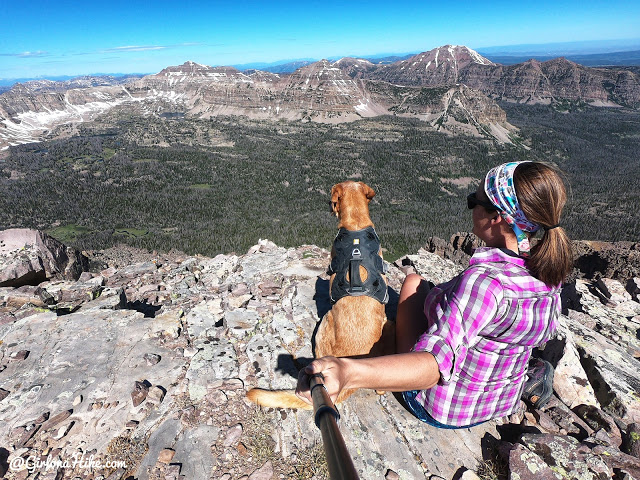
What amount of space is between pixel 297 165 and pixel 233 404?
11840 cm

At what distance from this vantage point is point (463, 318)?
256 centimetres

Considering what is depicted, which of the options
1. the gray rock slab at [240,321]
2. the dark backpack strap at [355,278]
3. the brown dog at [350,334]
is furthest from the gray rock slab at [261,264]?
the dark backpack strap at [355,278]

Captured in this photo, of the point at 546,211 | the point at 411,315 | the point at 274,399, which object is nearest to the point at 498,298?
the point at 546,211

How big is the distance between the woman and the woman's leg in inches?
28.1

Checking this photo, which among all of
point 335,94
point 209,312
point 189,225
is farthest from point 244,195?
point 335,94

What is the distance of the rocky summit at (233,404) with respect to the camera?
3.54 m

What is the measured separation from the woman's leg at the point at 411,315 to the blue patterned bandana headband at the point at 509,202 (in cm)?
141

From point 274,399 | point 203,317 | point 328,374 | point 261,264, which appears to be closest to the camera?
point 328,374

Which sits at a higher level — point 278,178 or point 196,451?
point 196,451

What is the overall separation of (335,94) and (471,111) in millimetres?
74117

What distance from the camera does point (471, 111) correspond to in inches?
6407

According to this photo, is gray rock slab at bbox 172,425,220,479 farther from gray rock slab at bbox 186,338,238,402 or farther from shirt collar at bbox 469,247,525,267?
shirt collar at bbox 469,247,525,267

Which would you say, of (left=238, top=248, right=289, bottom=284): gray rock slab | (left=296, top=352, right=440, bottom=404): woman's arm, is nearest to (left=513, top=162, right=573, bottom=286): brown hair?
(left=296, top=352, right=440, bottom=404): woman's arm

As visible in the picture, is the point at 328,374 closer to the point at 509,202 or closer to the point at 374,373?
the point at 374,373
